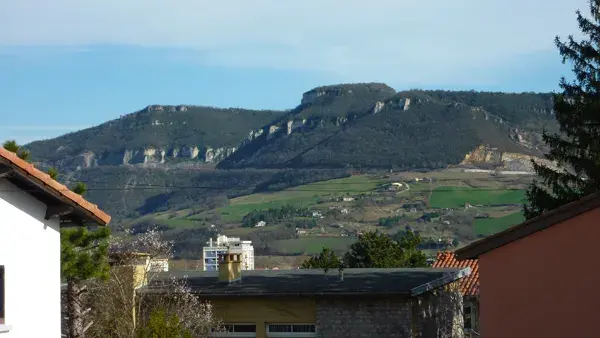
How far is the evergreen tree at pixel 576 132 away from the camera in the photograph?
2872cm

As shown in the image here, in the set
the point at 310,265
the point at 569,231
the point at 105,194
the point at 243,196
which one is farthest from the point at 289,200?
the point at 569,231

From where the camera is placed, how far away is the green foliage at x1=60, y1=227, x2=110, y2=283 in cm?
2262

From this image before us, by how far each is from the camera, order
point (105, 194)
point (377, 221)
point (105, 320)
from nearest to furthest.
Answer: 1. point (105, 320)
2. point (377, 221)
3. point (105, 194)

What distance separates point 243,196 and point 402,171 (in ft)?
107

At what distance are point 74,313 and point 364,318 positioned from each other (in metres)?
8.31

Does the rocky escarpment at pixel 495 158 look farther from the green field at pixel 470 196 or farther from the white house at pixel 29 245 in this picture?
the white house at pixel 29 245

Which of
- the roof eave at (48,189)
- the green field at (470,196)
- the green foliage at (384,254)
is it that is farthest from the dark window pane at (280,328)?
the green field at (470,196)

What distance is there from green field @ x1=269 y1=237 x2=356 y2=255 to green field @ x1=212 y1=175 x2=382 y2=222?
105 ft

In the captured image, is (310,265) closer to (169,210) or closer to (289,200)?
(289,200)

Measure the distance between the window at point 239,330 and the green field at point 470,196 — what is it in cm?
10451

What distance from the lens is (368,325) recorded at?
27.9 metres

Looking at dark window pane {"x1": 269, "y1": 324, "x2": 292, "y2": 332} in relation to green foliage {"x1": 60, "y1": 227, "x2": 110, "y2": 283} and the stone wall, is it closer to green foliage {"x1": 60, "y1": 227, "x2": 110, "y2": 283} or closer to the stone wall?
the stone wall

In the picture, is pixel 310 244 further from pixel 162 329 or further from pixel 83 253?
pixel 83 253

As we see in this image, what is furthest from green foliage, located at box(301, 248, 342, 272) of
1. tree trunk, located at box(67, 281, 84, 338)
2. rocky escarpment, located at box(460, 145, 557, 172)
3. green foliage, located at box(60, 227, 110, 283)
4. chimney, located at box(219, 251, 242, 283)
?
rocky escarpment, located at box(460, 145, 557, 172)
